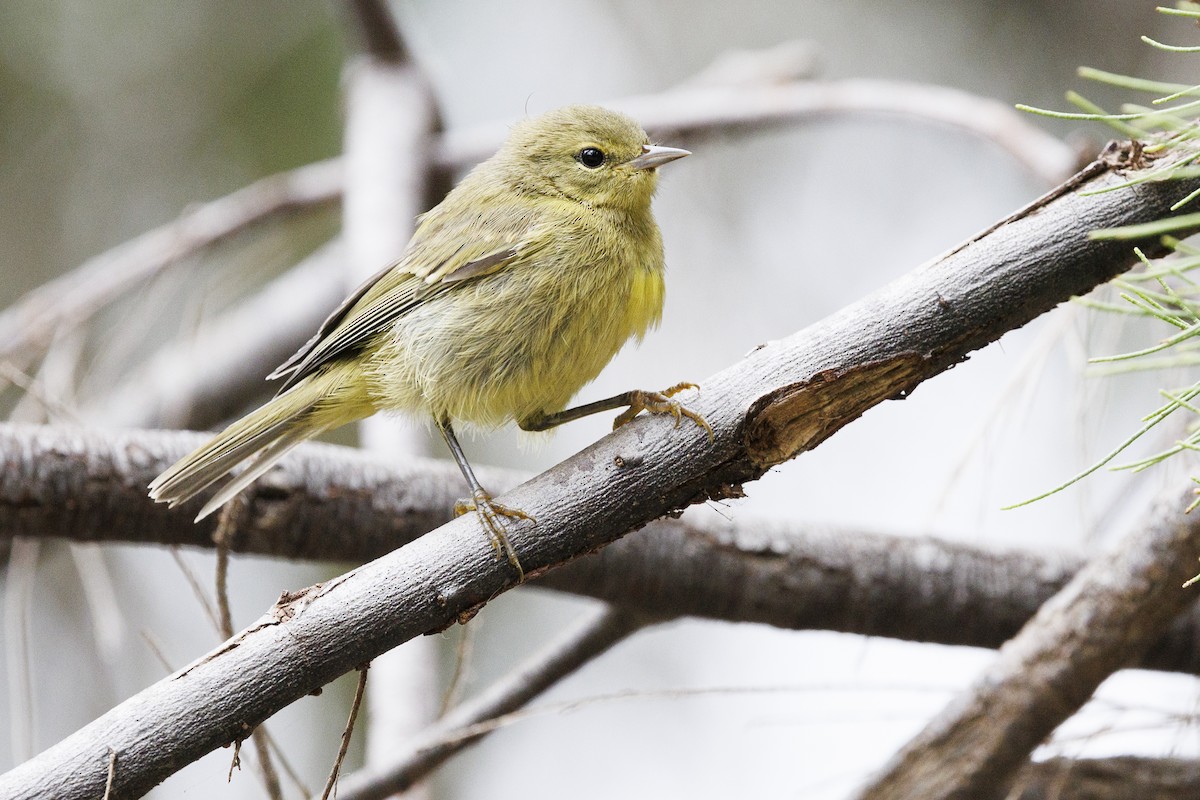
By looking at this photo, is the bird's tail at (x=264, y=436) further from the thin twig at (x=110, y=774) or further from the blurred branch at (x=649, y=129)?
the blurred branch at (x=649, y=129)

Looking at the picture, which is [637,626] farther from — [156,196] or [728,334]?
[156,196]

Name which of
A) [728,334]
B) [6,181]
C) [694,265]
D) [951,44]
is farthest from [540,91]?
[6,181]

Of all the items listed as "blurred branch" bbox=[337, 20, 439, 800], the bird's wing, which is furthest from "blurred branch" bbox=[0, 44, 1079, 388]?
the bird's wing

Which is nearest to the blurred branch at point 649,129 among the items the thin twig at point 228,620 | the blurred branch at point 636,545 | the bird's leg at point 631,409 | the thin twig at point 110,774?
the blurred branch at point 636,545

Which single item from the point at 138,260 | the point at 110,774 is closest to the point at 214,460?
the point at 110,774

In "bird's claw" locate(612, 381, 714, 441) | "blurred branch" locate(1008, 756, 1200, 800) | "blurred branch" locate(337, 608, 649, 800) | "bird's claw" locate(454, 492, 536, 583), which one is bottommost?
"blurred branch" locate(1008, 756, 1200, 800)

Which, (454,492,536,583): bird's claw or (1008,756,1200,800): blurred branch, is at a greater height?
(454,492,536,583): bird's claw

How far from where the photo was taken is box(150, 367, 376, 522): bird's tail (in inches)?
112

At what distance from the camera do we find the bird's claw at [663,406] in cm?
205

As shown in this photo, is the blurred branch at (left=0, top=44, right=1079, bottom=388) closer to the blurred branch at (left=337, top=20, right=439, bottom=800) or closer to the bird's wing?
the blurred branch at (left=337, top=20, right=439, bottom=800)

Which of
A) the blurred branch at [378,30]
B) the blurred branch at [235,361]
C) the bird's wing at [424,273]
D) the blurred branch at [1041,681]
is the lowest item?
the blurred branch at [1041,681]

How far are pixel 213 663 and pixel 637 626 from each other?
65.7 inches

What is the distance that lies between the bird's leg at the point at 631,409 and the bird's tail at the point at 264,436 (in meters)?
0.51

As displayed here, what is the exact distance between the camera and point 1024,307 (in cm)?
204
